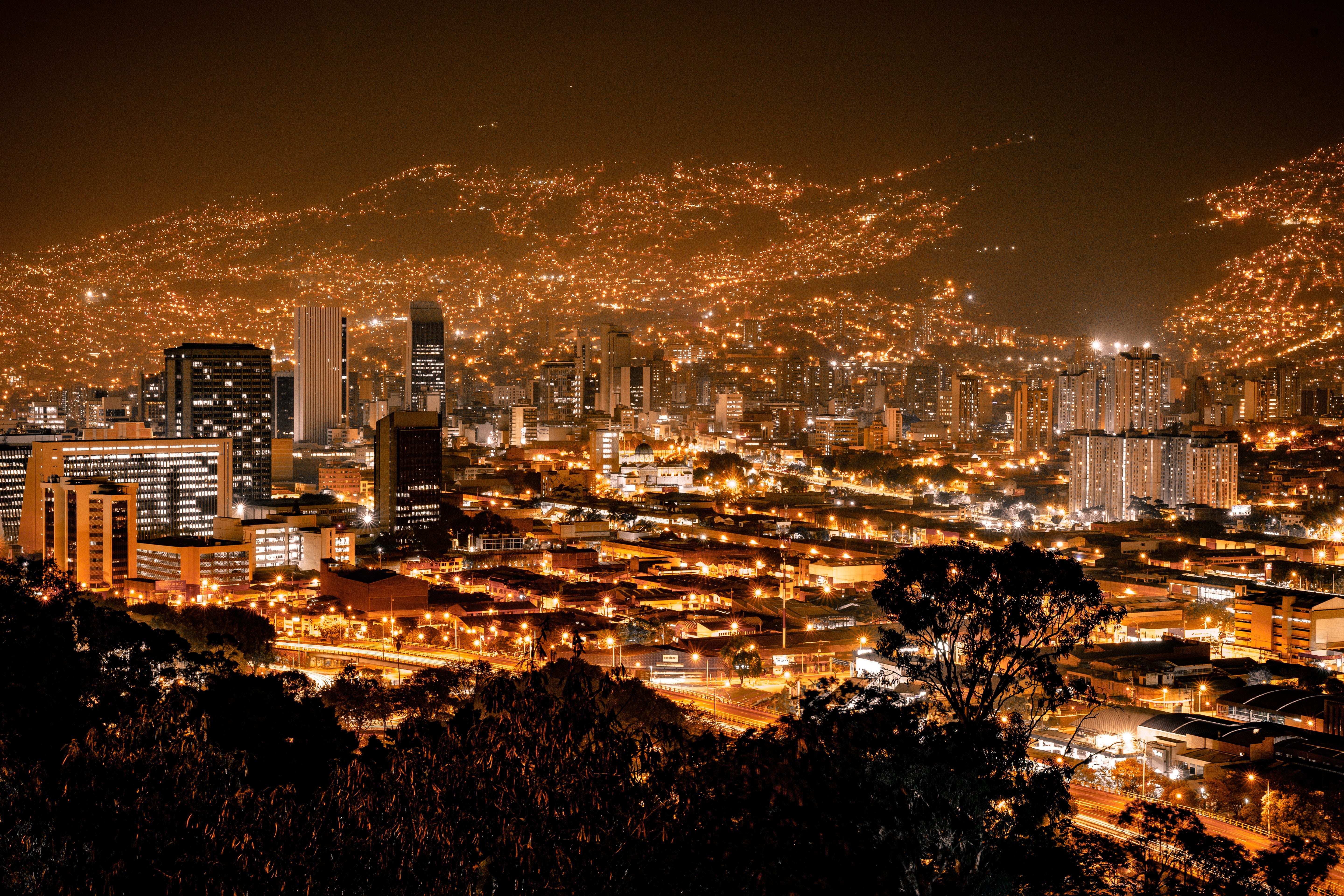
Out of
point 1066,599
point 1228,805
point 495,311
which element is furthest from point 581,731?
point 495,311

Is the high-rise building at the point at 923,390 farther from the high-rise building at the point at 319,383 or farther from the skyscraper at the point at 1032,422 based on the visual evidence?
the high-rise building at the point at 319,383

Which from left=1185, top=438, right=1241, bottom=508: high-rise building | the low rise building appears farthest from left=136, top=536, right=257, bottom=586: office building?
left=1185, top=438, right=1241, bottom=508: high-rise building

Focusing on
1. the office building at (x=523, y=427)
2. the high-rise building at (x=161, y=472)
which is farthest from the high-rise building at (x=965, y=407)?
the high-rise building at (x=161, y=472)

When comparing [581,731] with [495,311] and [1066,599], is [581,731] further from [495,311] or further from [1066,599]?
[495,311]

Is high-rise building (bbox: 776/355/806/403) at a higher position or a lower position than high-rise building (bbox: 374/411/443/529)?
higher

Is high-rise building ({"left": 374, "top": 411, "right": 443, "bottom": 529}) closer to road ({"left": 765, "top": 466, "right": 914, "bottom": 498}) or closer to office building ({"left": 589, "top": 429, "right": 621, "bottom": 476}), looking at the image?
office building ({"left": 589, "top": 429, "right": 621, "bottom": 476})

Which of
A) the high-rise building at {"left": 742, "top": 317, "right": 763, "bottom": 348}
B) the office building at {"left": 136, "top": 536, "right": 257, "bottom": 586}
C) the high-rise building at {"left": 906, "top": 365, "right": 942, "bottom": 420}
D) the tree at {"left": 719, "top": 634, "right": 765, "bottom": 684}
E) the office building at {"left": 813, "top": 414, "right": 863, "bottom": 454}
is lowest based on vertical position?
the tree at {"left": 719, "top": 634, "right": 765, "bottom": 684}

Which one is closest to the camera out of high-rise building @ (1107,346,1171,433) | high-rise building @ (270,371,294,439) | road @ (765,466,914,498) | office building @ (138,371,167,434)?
office building @ (138,371,167,434)

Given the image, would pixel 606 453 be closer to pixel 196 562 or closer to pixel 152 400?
pixel 152 400
